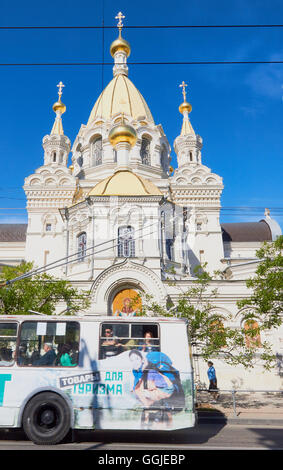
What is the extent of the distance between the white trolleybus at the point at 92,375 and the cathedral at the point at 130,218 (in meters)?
7.64

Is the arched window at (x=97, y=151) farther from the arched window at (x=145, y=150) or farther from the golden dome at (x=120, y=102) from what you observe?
the arched window at (x=145, y=150)

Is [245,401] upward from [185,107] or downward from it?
downward

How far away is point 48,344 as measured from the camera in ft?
27.7

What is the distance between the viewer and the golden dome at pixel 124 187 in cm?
2692

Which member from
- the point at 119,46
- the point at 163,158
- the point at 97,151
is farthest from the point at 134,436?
the point at 119,46

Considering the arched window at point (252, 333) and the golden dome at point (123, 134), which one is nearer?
the arched window at point (252, 333)

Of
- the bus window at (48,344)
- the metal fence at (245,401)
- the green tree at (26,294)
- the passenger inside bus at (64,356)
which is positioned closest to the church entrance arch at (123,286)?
the green tree at (26,294)

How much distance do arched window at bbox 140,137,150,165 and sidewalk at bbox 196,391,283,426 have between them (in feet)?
92.2

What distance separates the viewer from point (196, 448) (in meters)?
7.23

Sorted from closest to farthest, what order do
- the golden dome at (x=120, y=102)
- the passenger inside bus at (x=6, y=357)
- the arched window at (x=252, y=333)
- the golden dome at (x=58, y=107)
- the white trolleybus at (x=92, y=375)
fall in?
the white trolleybus at (x=92, y=375) < the passenger inside bus at (x=6, y=357) < the arched window at (x=252, y=333) < the golden dome at (x=120, y=102) < the golden dome at (x=58, y=107)

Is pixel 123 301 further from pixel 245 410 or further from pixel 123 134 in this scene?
pixel 123 134

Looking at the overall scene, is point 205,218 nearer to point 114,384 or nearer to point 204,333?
point 204,333

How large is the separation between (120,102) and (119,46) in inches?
407

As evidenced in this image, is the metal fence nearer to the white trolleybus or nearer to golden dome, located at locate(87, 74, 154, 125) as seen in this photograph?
the white trolleybus
